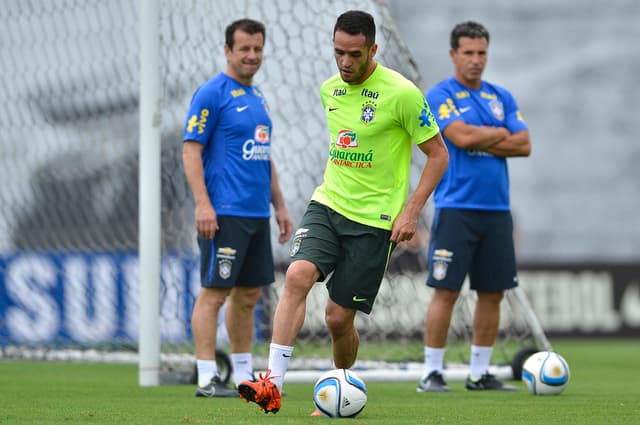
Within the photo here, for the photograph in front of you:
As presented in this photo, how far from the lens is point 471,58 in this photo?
23.0 ft

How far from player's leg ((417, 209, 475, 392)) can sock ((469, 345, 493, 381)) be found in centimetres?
22

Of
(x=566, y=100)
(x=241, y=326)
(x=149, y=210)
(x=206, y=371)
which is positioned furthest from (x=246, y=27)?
(x=566, y=100)

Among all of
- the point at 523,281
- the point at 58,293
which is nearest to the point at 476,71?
the point at 58,293

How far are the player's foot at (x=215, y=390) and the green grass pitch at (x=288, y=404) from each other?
81 mm

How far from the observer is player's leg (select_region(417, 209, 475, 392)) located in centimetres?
687

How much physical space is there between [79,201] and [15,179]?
0.58m

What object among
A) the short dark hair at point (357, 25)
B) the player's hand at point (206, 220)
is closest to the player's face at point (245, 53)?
the player's hand at point (206, 220)

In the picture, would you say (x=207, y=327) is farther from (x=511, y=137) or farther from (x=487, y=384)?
(x=511, y=137)

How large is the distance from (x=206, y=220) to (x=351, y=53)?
5.20ft

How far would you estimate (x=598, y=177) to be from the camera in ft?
66.1

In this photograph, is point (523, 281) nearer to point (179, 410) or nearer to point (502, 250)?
point (502, 250)

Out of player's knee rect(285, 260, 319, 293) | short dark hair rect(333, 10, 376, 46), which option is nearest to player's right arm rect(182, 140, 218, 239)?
player's knee rect(285, 260, 319, 293)

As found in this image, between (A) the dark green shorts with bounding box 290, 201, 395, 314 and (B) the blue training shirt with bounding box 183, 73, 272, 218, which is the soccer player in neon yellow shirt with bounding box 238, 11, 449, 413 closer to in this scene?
(A) the dark green shorts with bounding box 290, 201, 395, 314

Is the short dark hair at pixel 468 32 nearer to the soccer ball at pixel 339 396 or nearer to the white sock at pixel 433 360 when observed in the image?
the white sock at pixel 433 360
